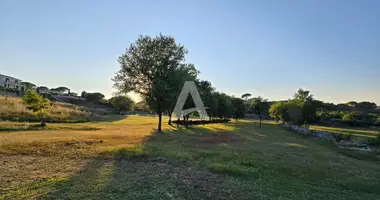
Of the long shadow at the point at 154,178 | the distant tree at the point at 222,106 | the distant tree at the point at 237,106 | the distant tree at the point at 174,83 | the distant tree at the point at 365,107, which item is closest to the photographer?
the long shadow at the point at 154,178

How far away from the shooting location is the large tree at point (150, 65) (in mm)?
31812

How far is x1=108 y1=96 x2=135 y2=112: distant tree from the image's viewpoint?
3573 inches

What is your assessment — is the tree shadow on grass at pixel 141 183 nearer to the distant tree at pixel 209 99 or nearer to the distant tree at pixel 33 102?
the distant tree at pixel 33 102

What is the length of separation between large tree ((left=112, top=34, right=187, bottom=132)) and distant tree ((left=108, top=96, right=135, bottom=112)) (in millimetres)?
57752

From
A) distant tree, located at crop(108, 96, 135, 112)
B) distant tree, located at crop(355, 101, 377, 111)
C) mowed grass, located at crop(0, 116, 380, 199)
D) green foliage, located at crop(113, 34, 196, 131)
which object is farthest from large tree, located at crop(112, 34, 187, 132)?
distant tree, located at crop(355, 101, 377, 111)

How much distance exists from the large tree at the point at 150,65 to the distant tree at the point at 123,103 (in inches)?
2274

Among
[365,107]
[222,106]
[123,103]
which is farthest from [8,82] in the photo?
[365,107]

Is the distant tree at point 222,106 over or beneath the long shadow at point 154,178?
over

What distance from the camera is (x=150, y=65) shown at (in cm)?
3197

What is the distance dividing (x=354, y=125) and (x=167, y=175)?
7569cm

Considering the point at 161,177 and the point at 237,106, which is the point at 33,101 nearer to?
the point at 161,177

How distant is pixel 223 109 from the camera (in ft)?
222

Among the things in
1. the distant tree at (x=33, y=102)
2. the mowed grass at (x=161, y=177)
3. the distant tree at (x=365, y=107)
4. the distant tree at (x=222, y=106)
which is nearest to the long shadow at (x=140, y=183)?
the mowed grass at (x=161, y=177)

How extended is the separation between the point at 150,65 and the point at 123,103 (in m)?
65.4
